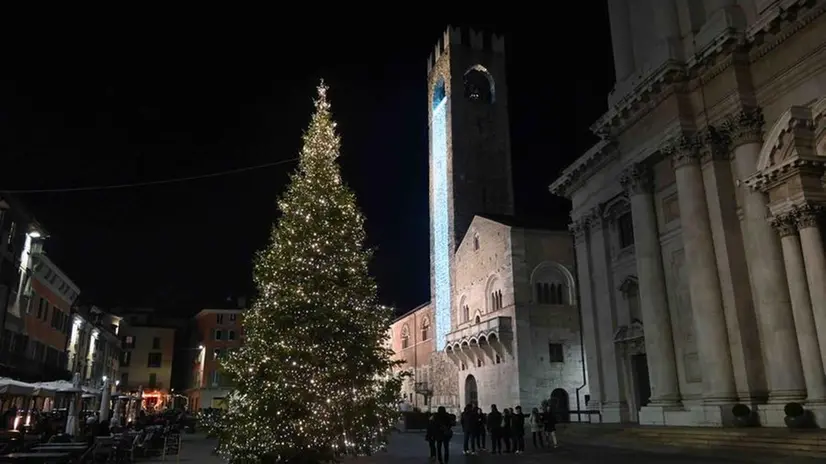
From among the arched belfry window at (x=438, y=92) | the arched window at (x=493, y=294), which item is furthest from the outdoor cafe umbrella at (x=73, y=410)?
the arched belfry window at (x=438, y=92)

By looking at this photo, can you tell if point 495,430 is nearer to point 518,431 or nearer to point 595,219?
point 518,431

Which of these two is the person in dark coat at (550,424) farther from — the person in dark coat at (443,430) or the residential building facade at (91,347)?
the residential building facade at (91,347)

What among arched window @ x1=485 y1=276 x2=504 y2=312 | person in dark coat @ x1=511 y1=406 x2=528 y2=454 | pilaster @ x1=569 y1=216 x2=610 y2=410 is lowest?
person in dark coat @ x1=511 y1=406 x2=528 y2=454

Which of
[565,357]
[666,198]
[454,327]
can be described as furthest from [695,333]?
[454,327]

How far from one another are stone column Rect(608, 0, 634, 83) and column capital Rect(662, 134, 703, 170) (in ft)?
19.4

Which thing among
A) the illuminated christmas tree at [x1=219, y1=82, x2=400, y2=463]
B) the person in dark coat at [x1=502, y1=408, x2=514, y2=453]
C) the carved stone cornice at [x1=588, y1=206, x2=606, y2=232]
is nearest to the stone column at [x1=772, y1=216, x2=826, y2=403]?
the person in dark coat at [x1=502, y1=408, x2=514, y2=453]

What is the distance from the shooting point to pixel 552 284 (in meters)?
39.4

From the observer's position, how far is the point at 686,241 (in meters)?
18.2

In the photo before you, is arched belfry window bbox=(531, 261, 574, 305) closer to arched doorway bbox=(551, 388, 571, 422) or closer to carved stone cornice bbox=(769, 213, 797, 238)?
arched doorway bbox=(551, 388, 571, 422)

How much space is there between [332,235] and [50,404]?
30.7 meters

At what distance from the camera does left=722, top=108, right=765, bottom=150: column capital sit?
55.6 ft

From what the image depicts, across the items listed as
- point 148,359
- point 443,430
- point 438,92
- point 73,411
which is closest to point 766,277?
point 443,430

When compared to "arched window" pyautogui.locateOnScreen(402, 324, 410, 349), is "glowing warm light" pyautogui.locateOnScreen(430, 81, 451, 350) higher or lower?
higher

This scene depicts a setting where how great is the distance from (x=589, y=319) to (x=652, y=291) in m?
6.19
